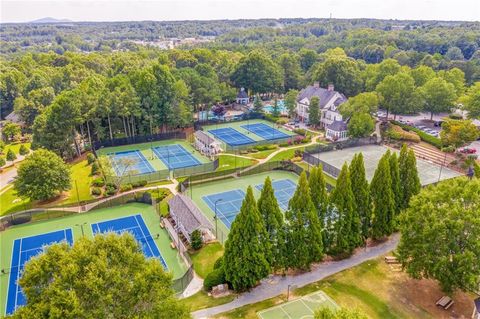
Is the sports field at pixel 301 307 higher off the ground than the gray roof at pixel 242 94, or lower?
lower

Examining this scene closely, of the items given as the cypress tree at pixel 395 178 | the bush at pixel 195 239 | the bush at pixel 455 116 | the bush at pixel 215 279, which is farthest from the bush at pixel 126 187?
the bush at pixel 455 116

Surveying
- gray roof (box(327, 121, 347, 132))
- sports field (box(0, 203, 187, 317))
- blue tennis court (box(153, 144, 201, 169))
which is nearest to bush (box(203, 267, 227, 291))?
sports field (box(0, 203, 187, 317))

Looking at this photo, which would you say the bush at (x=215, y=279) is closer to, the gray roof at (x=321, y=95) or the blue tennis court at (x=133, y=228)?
the blue tennis court at (x=133, y=228)

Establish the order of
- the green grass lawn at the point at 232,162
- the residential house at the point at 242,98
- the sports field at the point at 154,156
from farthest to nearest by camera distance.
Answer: the residential house at the point at 242,98
the sports field at the point at 154,156
the green grass lawn at the point at 232,162

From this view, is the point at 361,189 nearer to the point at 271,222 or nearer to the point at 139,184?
the point at 271,222

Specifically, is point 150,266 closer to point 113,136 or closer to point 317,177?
point 317,177

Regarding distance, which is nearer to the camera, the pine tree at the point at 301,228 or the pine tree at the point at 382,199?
the pine tree at the point at 301,228

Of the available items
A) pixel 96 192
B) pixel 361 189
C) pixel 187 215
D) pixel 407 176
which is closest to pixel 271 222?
pixel 361 189
